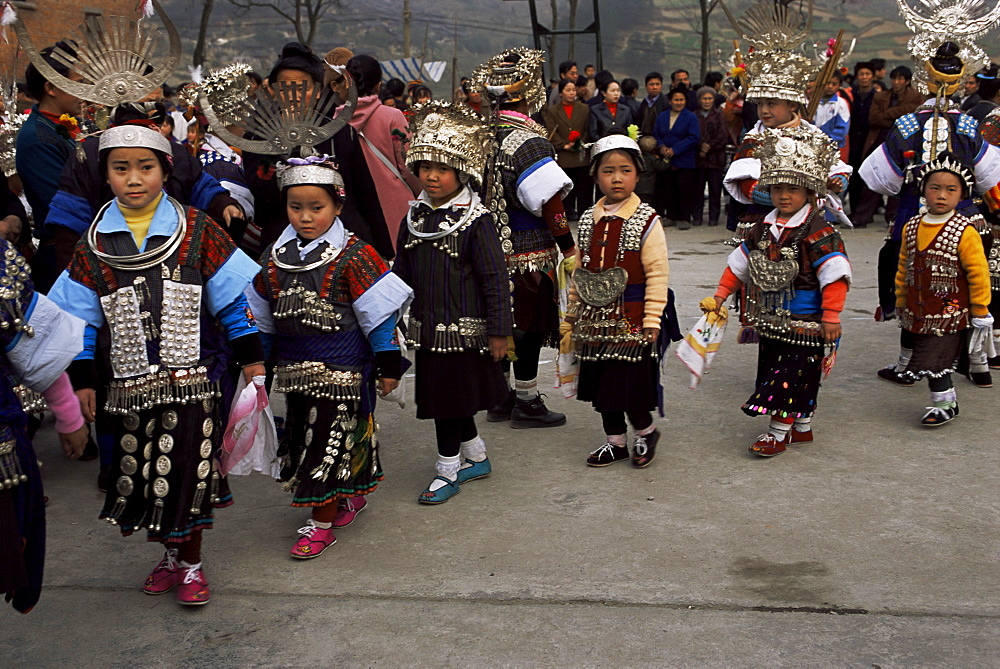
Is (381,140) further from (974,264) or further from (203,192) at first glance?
(974,264)

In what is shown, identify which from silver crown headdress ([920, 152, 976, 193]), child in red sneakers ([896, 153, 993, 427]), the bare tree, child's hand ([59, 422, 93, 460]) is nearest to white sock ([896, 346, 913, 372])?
child in red sneakers ([896, 153, 993, 427])

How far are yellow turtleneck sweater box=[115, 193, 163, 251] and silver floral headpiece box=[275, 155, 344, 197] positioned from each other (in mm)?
601

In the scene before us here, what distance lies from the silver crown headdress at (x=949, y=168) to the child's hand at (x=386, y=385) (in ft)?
11.0

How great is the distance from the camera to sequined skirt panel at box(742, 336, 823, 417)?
16.6ft

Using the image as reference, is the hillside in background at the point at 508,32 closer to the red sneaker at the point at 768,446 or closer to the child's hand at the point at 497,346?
the red sneaker at the point at 768,446

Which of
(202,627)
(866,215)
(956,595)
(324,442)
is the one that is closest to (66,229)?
(324,442)

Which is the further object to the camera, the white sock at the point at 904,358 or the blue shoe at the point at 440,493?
the white sock at the point at 904,358

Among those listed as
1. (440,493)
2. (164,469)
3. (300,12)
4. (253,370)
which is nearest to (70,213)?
(253,370)

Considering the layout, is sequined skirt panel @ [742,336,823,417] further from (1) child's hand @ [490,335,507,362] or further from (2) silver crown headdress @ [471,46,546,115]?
(2) silver crown headdress @ [471,46,546,115]

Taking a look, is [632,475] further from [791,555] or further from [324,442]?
[324,442]

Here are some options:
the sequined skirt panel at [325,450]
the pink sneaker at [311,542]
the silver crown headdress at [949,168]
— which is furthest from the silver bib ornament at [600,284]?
the silver crown headdress at [949,168]

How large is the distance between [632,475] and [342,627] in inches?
74.3

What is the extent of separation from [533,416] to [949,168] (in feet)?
8.78

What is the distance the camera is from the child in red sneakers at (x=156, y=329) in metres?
3.43
